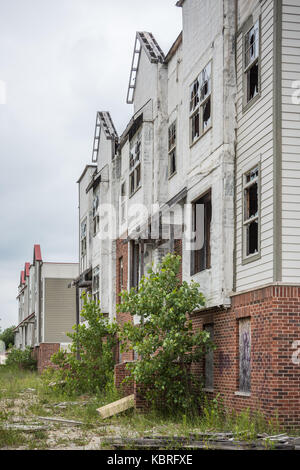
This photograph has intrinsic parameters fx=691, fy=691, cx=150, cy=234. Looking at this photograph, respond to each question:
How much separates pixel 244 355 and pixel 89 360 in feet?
39.1

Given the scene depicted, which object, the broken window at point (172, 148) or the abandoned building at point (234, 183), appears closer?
the abandoned building at point (234, 183)

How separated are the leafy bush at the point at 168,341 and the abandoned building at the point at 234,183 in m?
0.51

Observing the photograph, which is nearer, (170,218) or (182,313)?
(182,313)

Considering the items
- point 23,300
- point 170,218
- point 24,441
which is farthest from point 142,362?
point 23,300

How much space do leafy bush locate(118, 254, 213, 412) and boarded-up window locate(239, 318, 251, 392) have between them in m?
1.11

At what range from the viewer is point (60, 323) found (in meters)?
51.2

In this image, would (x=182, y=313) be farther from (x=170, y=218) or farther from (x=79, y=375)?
(x=79, y=375)

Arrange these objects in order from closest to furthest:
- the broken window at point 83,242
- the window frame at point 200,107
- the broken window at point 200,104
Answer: the window frame at point 200,107
the broken window at point 200,104
the broken window at point 83,242

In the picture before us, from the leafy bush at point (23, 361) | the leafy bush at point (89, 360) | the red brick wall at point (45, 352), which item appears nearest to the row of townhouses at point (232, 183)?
the leafy bush at point (89, 360)

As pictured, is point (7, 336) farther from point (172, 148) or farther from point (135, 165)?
point (172, 148)

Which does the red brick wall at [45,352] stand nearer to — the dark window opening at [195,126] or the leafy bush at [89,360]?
the leafy bush at [89,360]

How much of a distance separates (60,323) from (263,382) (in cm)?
3812

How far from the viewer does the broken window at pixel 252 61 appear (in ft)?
51.5

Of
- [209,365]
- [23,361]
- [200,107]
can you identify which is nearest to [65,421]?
[209,365]
